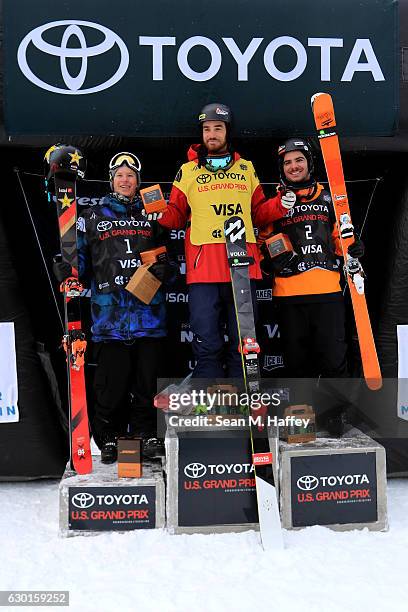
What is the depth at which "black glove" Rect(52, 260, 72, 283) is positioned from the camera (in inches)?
116

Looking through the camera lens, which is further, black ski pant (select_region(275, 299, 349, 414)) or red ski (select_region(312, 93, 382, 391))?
black ski pant (select_region(275, 299, 349, 414))

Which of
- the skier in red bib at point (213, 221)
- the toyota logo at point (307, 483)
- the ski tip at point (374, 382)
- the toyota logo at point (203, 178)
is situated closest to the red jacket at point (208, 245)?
the skier in red bib at point (213, 221)

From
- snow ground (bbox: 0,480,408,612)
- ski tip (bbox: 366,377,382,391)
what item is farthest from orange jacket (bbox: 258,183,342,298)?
snow ground (bbox: 0,480,408,612)

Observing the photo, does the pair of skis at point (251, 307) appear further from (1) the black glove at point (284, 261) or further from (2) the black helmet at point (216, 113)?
(2) the black helmet at point (216, 113)

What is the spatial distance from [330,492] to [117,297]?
1.45 meters

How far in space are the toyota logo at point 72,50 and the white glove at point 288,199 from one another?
111 cm

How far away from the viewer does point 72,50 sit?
3078 mm

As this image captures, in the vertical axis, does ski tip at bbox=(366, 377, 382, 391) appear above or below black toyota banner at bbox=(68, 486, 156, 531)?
above

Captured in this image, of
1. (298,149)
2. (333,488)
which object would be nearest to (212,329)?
(333,488)

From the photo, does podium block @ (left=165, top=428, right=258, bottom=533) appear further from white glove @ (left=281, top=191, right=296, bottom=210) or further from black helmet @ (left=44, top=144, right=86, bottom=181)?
black helmet @ (left=44, top=144, right=86, bottom=181)

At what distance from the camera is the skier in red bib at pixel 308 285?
3113 millimetres

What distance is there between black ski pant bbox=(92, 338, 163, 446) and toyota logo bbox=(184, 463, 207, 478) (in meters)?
0.46

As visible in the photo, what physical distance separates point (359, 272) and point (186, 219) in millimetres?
959

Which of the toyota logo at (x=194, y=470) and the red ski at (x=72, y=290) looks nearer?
the toyota logo at (x=194, y=470)
